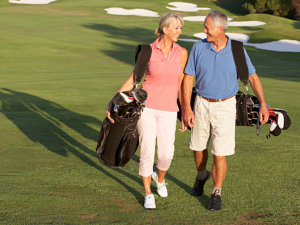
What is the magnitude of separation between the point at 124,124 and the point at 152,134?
349 mm

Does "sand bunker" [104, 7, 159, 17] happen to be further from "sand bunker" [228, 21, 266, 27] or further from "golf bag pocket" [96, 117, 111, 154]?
"golf bag pocket" [96, 117, 111, 154]

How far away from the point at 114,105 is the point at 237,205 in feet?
6.07

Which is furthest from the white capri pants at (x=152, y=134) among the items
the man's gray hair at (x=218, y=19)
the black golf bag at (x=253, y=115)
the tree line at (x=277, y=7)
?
the tree line at (x=277, y=7)

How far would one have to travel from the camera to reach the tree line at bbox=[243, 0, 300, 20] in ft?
193

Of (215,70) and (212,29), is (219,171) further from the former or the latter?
(212,29)

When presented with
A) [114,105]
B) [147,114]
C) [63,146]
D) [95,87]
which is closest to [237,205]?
[147,114]

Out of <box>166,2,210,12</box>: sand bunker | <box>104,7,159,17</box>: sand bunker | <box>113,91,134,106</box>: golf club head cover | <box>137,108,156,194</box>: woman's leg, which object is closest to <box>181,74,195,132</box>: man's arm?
<box>137,108,156,194</box>: woman's leg

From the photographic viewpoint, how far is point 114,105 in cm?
447

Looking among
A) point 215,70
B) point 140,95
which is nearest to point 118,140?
point 140,95

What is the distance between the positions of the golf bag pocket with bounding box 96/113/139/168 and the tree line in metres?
60.3

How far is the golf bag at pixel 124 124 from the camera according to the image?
429cm

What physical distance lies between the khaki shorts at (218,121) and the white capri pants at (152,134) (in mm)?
335

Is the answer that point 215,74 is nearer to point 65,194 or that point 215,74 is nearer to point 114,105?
point 114,105

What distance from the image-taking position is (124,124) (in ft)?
14.5
